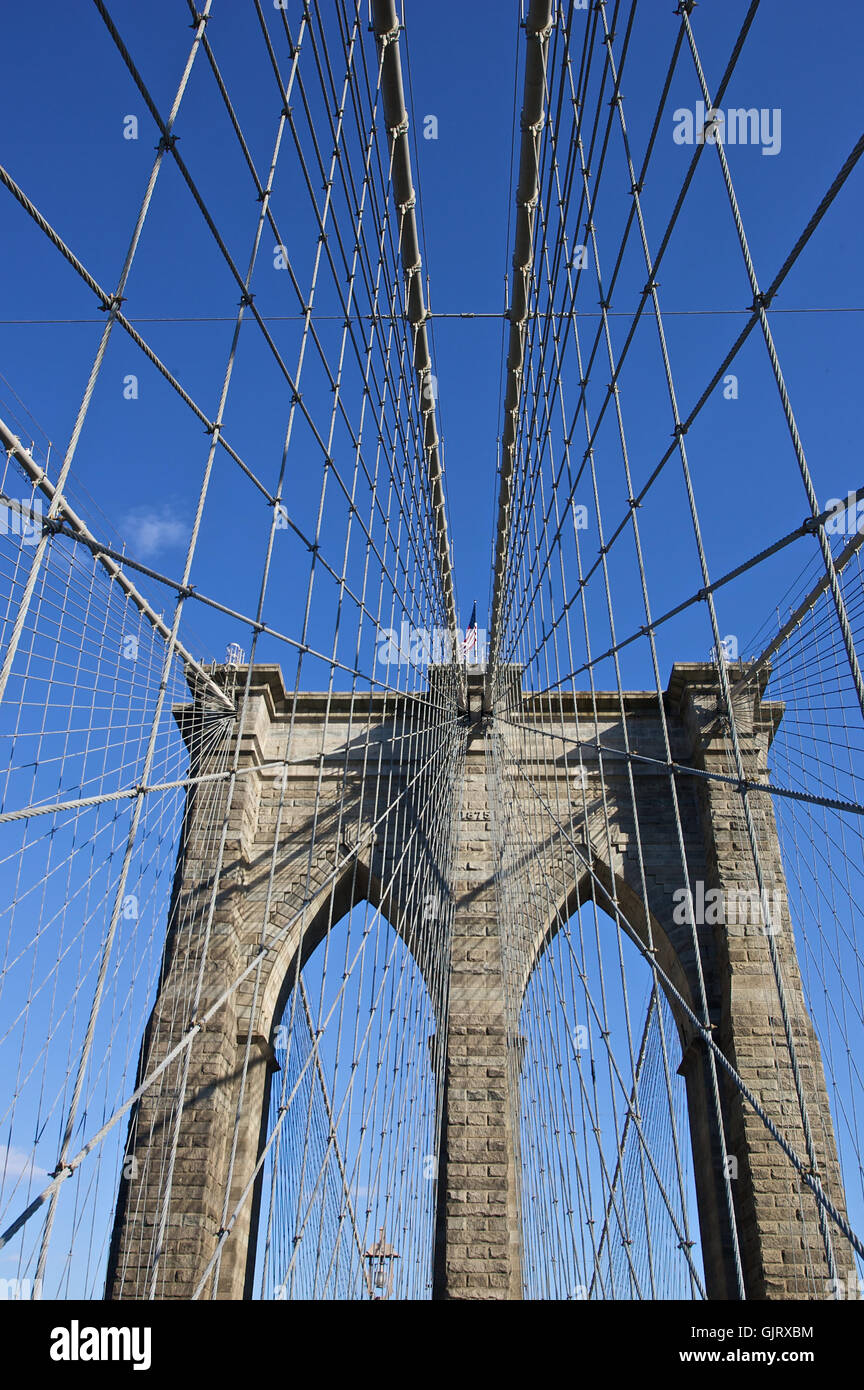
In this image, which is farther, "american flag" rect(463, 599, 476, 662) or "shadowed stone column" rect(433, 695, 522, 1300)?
"american flag" rect(463, 599, 476, 662)

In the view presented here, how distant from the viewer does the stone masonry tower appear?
7570mm

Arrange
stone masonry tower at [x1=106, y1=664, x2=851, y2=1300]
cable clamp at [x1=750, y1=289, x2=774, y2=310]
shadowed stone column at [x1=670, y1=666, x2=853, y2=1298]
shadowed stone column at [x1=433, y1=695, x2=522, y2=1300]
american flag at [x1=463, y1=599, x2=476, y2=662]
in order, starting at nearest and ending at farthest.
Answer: cable clamp at [x1=750, y1=289, x2=774, y2=310]
shadowed stone column at [x1=670, y1=666, x2=853, y2=1298]
stone masonry tower at [x1=106, y1=664, x2=851, y2=1300]
shadowed stone column at [x1=433, y1=695, x2=522, y2=1300]
american flag at [x1=463, y1=599, x2=476, y2=662]

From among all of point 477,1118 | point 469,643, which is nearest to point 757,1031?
point 477,1118

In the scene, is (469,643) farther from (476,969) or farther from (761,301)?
(761,301)

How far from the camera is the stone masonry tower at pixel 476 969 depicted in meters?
7.57

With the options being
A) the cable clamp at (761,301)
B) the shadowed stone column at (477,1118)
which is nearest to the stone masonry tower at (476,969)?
the shadowed stone column at (477,1118)

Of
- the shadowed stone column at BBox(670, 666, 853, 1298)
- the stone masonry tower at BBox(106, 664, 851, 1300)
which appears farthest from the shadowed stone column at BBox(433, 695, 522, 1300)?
the shadowed stone column at BBox(670, 666, 853, 1298)

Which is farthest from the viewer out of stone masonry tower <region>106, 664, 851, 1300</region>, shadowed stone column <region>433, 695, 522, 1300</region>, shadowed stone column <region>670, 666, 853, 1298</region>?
shadowed stone column <region>433, 695, 522, 1300</region>

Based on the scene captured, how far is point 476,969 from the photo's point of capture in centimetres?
927

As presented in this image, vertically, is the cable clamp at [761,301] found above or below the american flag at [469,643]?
below

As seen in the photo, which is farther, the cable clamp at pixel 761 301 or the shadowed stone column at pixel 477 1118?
the shadowed stone column at pixel 477 1118

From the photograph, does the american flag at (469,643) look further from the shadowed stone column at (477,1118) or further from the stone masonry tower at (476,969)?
the shadowed stone column at (477,1118)

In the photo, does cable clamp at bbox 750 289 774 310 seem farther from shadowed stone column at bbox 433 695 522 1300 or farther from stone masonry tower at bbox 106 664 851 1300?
shadowed stone column at bbox 433 695 522 1300
